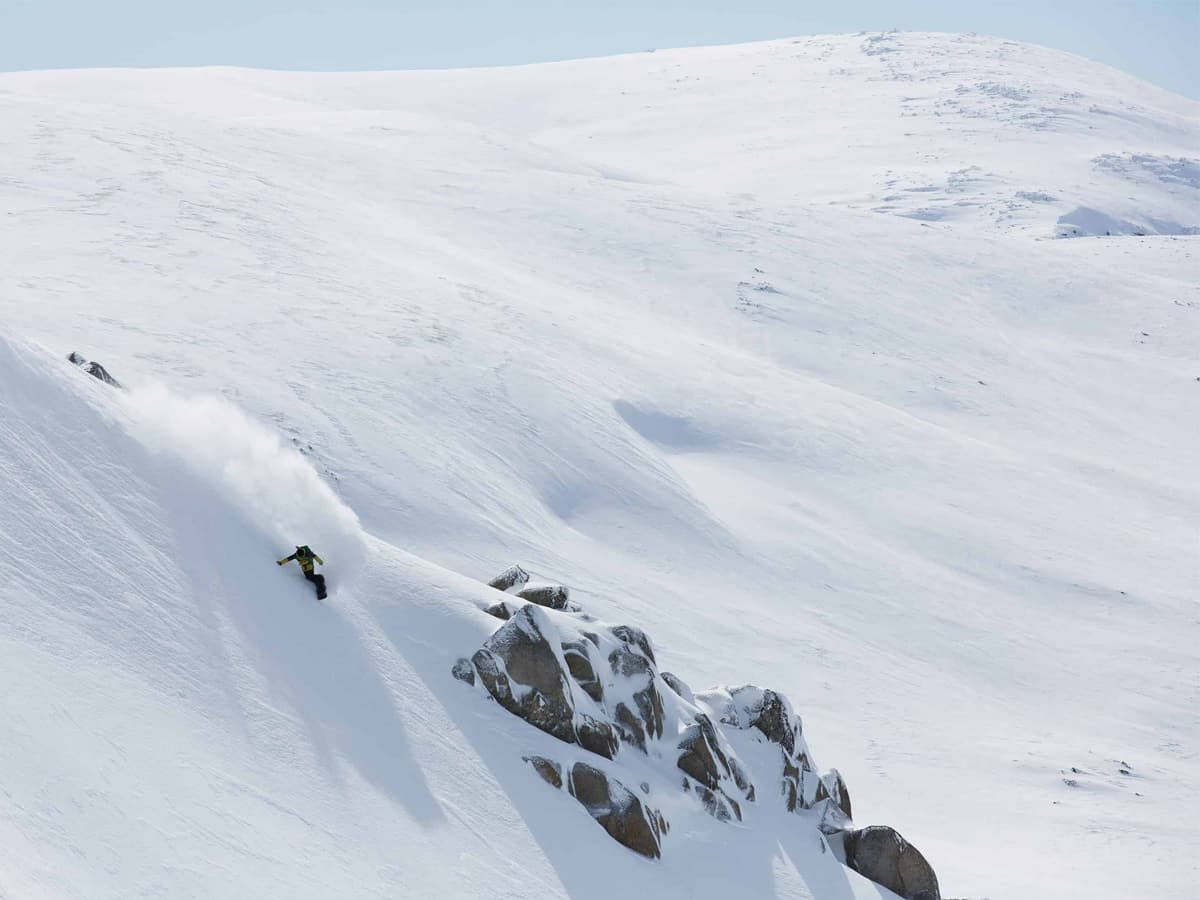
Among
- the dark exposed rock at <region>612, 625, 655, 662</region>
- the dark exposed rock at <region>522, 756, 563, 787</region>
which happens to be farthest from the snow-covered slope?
the dark exposed rock at <region>612, 625, 655, 662</region>

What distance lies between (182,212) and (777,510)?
16.7 metres

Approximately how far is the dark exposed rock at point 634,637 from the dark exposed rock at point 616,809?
1859 mm

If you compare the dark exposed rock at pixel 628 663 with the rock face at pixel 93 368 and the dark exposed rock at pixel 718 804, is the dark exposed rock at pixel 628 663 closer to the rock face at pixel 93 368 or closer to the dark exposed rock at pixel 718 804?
the dark exposed rock at pixel 718 804

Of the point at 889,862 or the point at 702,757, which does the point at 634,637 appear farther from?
the point at 889,862

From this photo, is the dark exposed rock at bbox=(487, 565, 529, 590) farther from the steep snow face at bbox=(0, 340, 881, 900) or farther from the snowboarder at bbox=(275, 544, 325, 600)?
the snowboarder at bbox=(275, 544, 325, 600)

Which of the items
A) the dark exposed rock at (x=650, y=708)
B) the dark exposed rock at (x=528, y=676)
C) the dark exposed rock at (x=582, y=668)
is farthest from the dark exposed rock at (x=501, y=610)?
the dark exposed rock at (x=650, y=708)

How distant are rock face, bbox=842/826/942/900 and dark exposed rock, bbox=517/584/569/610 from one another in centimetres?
400

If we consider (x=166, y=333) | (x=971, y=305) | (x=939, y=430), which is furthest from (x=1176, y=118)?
(x=166, y=333)

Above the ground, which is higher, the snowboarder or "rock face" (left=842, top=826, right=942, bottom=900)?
the snowboarder

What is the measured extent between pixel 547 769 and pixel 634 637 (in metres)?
2.27

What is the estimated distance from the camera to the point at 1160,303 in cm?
5312

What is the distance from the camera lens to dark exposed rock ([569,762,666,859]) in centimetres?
1141

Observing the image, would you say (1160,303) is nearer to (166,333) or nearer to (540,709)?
(166,333)

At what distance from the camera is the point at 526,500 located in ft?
76.0
